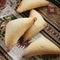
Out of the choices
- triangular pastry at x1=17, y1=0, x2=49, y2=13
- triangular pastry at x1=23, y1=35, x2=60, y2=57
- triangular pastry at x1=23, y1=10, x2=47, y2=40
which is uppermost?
triangular pastry at x1=17, y1=0, x2=49, y2=13

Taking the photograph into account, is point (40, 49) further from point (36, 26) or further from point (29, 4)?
point (29, 4)

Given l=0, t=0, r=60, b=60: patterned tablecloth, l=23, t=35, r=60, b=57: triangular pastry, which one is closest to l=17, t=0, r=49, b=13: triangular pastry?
l=0, t=0, r=60, b=60: patterned tablecloth

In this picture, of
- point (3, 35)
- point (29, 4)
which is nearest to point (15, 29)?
point (3, 35)

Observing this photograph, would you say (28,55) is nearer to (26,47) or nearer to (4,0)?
(26,47)

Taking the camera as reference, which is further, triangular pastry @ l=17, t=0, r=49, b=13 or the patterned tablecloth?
triangular pastry @ l=17, t=0, r=49, b=13

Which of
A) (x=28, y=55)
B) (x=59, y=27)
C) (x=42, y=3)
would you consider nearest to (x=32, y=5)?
(x=42, y=3)

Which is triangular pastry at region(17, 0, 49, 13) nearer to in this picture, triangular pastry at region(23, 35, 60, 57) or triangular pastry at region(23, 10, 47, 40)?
triangular pastry at region(23, 10, 47, 40)

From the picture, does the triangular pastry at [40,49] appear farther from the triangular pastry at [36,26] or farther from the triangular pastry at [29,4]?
the triangular pastry at [29,4]

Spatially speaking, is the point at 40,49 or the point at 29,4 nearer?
the point at 40,49
